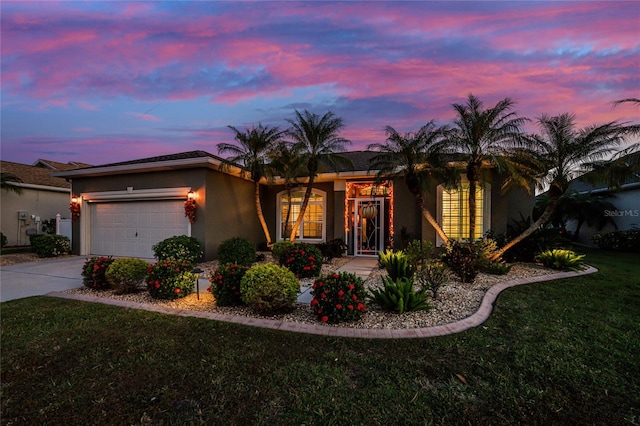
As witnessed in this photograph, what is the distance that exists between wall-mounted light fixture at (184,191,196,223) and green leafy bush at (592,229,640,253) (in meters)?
19.5

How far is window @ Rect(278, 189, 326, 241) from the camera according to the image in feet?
41.4

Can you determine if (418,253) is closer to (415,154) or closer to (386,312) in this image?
(386,312)

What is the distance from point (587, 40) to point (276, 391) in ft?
34.1

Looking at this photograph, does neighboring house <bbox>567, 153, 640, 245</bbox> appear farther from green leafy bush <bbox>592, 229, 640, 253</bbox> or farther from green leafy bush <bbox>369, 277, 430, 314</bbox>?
green leafy bush <bbox>369, 277, 430, 314</bbox>

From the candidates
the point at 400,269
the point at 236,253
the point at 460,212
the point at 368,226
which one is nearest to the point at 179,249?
the point at 236,253

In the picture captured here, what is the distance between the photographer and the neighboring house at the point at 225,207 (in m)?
10.2

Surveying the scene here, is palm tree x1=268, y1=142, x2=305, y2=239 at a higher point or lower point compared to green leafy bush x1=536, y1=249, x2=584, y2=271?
higher

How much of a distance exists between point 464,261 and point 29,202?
21.1m

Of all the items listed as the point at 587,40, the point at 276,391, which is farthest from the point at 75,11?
the point at 587,40

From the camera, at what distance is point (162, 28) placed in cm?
717

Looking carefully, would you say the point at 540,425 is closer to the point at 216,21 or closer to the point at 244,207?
the point at 216,21

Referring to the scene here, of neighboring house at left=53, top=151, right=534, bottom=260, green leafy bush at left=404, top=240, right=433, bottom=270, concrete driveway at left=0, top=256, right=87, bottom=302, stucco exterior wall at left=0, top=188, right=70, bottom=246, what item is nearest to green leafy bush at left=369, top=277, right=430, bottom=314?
green leafy bush at left=404, top=240, right=433, bottom=270

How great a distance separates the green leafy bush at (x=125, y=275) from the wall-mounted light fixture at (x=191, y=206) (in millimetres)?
3930

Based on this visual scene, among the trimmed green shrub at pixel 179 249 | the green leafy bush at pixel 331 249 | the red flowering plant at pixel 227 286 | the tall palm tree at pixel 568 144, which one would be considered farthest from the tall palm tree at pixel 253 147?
the tall palm tree at pixel 568 144
